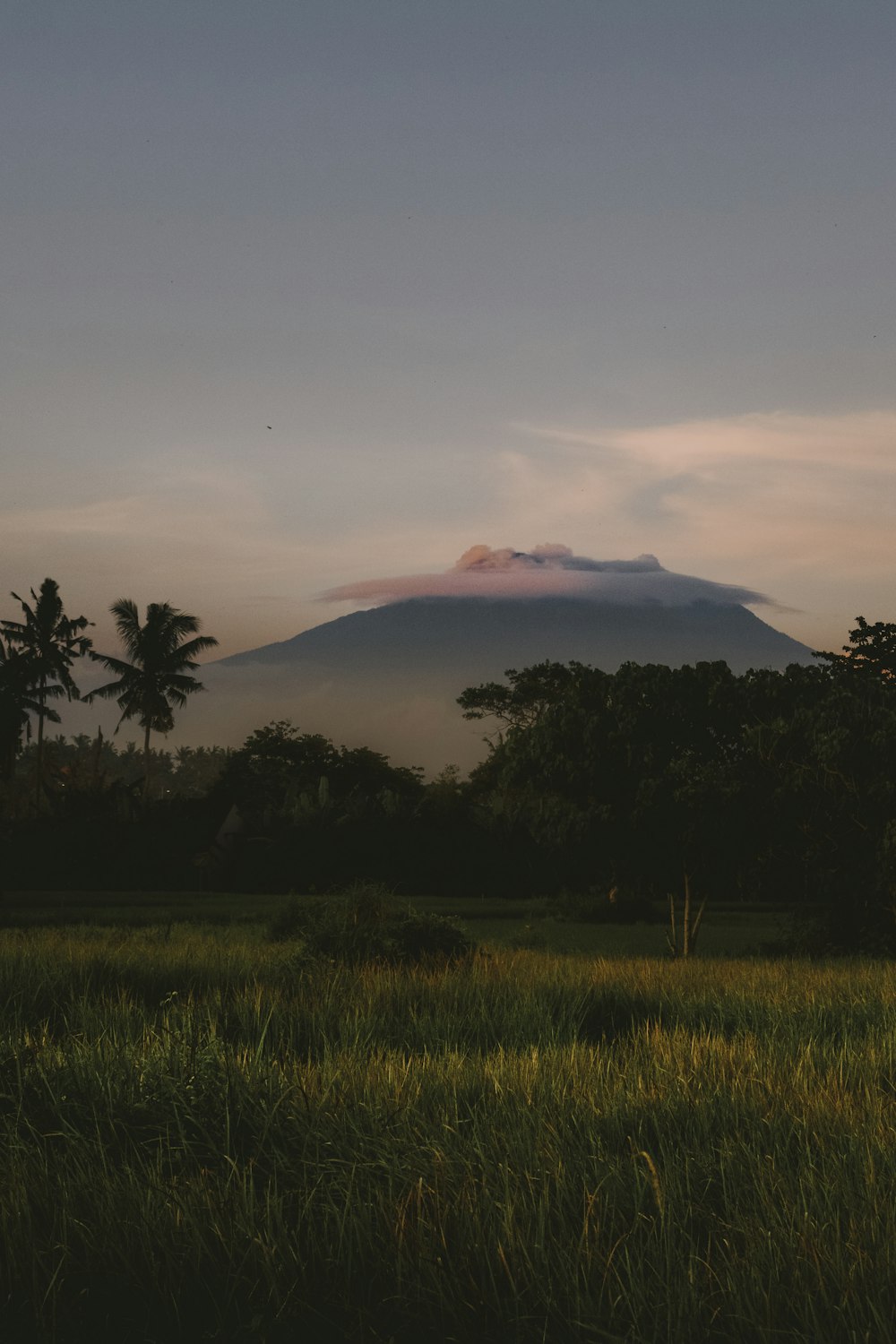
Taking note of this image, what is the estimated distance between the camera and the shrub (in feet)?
61.2

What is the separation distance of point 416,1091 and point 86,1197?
7.44 feet

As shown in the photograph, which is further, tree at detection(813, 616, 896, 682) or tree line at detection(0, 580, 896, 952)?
tree at detection(813, 616, 896, 682)

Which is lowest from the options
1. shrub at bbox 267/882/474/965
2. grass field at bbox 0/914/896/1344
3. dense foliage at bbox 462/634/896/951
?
shrub at bbox 267/882/474/965

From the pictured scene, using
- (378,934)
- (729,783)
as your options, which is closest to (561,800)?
(729,783)

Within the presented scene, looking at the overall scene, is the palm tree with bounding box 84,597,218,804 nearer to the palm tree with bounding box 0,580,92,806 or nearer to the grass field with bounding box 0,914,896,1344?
the palm tree with bounding box 0,580,92,806

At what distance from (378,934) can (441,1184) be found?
13129mm

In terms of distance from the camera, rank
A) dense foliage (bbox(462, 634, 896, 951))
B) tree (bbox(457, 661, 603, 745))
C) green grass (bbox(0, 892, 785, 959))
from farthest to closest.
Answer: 1. tree (bbox(457, 661, 603, 745))
2. green grass (bbox(0, 892, 785, 959))
3. dense foliage (bbox(462, 634, 896, 951))

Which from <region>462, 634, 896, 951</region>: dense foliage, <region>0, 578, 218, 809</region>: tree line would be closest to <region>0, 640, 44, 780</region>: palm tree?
<region>0, 578, 218, 809</region>: tree line

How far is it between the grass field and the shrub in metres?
7.27

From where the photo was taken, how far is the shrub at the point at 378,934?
734 inches

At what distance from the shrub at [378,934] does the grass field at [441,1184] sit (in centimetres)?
727

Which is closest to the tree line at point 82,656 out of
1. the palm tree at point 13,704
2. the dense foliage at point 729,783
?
the palm tree at point 13,704

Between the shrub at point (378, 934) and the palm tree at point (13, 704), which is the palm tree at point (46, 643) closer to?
the palm tree at point (13, 704)

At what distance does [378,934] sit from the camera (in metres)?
19.2
